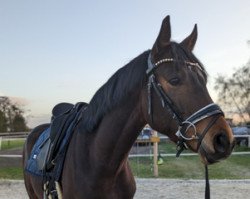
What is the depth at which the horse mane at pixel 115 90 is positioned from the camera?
239cm

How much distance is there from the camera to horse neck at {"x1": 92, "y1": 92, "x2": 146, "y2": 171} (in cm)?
245

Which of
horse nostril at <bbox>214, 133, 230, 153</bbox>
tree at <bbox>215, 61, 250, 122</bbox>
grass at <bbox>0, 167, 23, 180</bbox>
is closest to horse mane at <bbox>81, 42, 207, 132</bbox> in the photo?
horse nostril at <bbox>214, 133, 230, 153</bbox>

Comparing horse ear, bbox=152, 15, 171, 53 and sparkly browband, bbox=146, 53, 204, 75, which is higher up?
horse ear, bbox=152, 15, 171, 53

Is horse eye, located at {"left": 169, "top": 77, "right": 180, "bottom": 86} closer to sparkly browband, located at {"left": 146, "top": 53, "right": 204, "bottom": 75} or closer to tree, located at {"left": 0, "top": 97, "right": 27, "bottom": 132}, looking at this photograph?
sparkly browband, located at {"left": 146, "top": 53, "right": 204, "bottom": 75}

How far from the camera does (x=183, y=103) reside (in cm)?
206

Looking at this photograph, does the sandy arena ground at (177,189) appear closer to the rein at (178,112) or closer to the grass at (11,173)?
the grass at (11,173)

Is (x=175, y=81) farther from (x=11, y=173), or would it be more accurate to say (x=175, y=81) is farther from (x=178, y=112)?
(x=11, y=173)

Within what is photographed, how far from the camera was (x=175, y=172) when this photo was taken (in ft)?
36.3

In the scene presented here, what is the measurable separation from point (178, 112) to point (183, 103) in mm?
59

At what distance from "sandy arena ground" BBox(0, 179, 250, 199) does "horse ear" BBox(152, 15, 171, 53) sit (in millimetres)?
5328

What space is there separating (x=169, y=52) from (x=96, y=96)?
28.1 inches

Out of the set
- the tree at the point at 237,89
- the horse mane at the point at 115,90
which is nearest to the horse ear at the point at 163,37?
the horse mane at the point at 115,90

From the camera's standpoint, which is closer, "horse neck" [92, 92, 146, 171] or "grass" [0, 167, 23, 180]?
"horse neck" [92, 92, 146, 171]

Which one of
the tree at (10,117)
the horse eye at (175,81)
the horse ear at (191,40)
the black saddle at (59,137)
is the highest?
the horse ear at (191,40)
